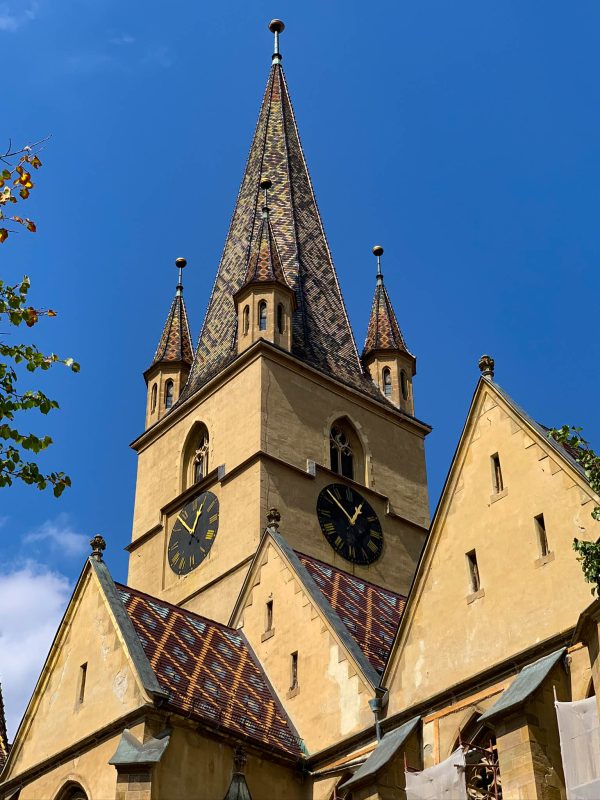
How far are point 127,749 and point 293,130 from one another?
1208 inches

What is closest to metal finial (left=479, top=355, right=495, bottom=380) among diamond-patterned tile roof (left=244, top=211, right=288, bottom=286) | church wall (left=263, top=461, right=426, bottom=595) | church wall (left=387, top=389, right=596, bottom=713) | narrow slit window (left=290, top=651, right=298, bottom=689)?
church wall (left=387, top=389, right=596, bottom=713)

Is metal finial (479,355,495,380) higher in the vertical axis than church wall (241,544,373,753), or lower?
higher

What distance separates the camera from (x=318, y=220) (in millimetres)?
44406

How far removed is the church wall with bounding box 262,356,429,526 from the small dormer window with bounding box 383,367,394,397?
1697 millimetres

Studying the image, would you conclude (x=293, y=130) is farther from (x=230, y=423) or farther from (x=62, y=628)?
(x=62, y=628)

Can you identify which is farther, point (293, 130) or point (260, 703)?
Answer: point (293, 130)

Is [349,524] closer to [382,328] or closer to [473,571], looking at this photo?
[382,328]

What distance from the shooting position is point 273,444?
111ft

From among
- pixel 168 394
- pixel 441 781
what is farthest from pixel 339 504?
pixel 441 781

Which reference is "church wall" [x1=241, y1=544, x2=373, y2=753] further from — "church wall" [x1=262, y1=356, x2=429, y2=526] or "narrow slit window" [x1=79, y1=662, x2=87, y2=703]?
"church wall" [x1=262, y1=356, x2=429, y2=526]

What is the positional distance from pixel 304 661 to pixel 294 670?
0.35m

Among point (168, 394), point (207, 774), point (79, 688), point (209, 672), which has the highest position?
point (168, 394)

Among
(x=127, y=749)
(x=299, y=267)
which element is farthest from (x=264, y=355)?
(x=127, y=749)

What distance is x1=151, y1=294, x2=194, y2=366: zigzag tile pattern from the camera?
1619 inches
